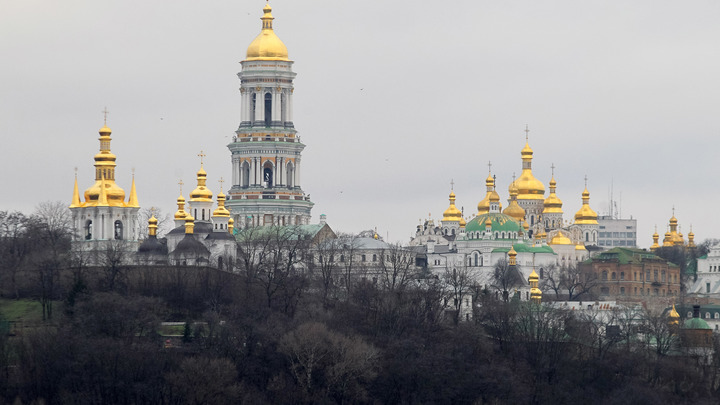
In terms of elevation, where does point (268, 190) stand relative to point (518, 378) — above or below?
above

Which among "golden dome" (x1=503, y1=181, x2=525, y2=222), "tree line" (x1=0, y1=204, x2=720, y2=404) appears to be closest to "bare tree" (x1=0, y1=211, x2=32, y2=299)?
"tree line" (x1=0, y1=204, x2=720, y2=404)

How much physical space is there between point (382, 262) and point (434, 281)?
4.83m

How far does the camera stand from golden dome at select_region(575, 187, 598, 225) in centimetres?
13712

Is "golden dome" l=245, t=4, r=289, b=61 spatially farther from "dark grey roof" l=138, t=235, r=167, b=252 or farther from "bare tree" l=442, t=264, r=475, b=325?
"dark grey roof" l=138, t=235, r=167, b=252

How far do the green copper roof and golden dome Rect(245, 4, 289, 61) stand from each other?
44.7 feet

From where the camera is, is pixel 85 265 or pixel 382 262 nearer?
pixel 85 265

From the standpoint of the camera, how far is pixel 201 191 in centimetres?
10831

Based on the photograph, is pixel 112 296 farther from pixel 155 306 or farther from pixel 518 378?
pixel 518 378

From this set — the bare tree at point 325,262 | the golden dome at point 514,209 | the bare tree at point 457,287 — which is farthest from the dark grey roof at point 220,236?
the golden dome at point 514,209

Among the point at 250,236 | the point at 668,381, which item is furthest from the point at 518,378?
the point at 250,236

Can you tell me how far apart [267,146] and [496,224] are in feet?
44.9

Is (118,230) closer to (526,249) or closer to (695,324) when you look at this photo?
(695,324)

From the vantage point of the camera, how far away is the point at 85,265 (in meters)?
91.4

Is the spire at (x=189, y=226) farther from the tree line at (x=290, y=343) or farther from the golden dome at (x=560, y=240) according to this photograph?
the golden dome at (x=560, y=240)
